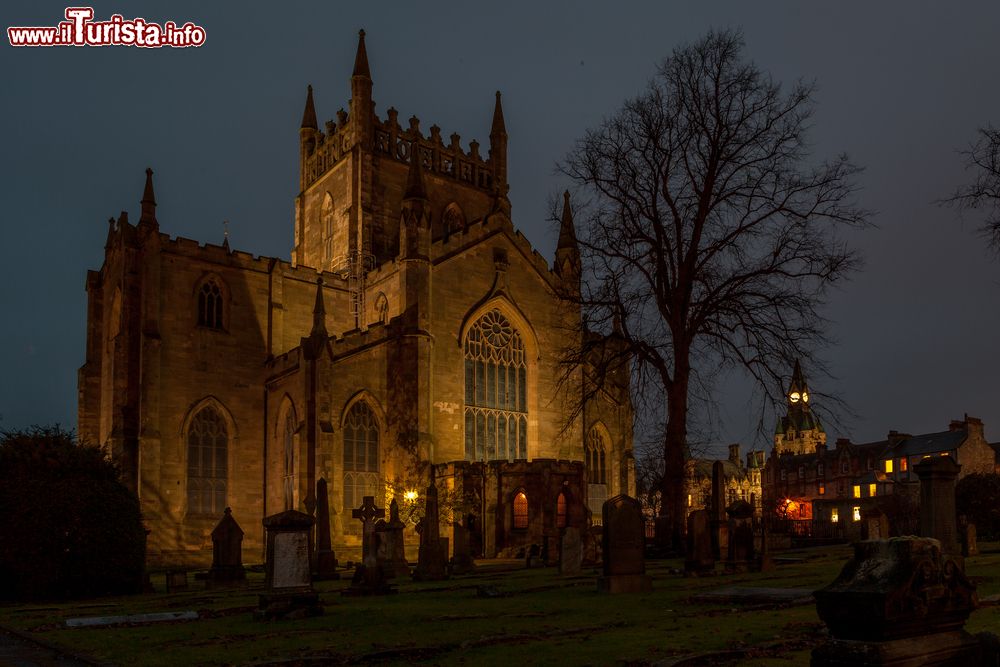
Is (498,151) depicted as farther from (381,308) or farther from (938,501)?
(938,501)

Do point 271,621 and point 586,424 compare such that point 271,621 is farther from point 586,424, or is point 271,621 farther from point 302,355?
point 586,424

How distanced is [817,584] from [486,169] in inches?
1641

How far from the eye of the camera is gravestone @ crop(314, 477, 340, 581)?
2247 centimetres

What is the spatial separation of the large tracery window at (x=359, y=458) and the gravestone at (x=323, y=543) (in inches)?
469

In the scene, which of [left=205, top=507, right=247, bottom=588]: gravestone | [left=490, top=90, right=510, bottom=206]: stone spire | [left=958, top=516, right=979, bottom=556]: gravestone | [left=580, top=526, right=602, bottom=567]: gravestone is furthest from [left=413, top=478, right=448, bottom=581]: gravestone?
[left=490, top=90, right=510, bottom=206]: stone spire

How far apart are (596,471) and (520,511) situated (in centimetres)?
829

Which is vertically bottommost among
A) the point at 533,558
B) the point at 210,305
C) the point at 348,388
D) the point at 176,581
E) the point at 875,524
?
the point at 533,558

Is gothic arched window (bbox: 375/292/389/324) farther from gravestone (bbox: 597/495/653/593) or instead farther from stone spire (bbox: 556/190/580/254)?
gravestone (bbox: 597/495/653/593)

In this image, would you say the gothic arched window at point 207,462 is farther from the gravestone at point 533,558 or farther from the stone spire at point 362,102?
the stone spire at point 362,102

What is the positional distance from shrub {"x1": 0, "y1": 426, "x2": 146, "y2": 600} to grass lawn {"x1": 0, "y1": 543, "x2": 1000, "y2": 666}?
1.43 meters

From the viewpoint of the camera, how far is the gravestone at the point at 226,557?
21.9 m

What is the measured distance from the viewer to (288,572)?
13.9m

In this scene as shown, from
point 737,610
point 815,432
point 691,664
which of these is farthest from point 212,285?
point 815,432

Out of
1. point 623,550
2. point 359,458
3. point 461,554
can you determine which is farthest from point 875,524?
point 359,458
